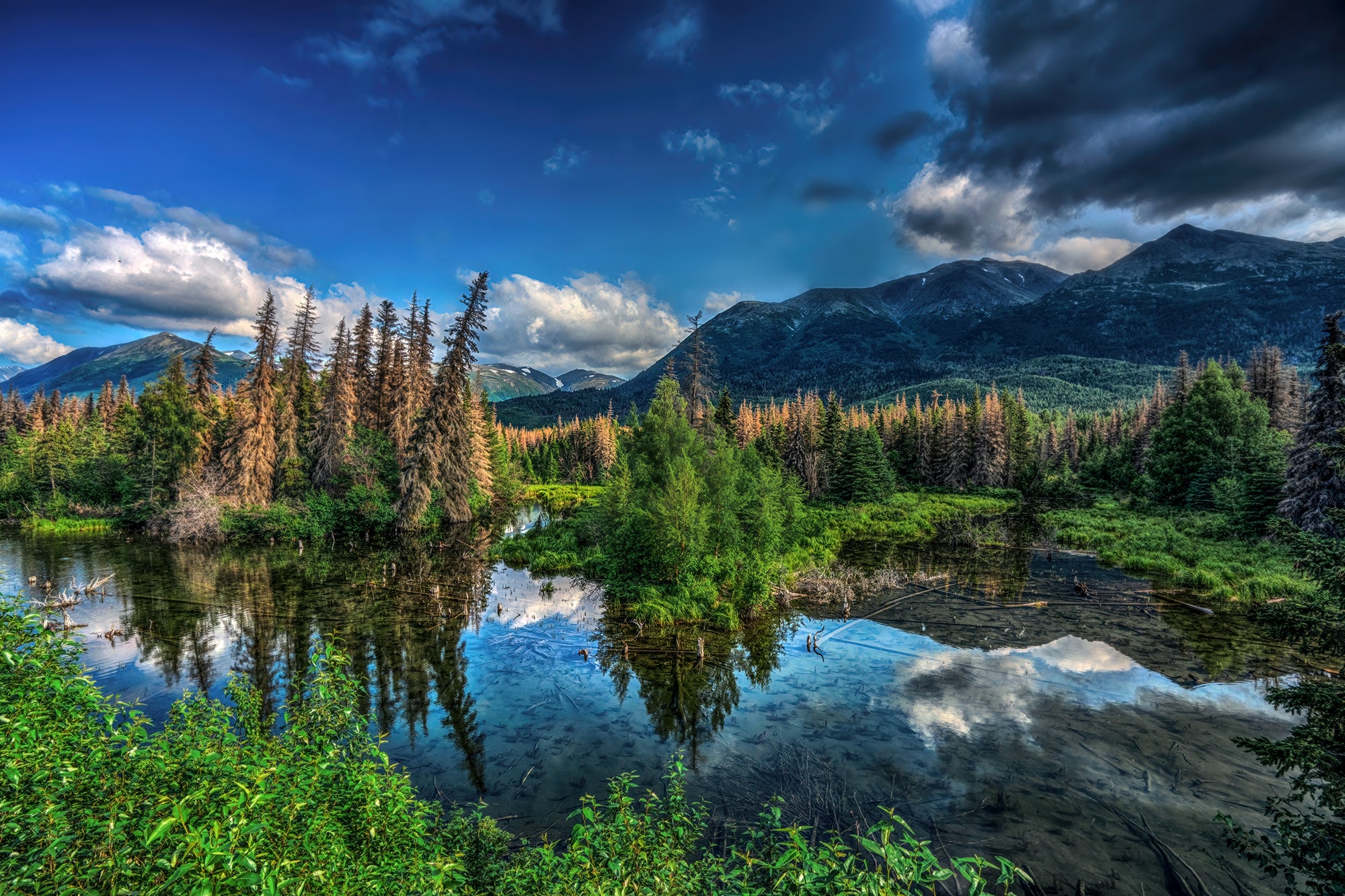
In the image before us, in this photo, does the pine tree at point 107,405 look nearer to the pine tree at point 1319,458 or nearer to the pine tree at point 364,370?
the pine tree at point 364,370

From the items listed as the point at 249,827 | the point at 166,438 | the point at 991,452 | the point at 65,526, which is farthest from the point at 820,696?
the point at 991,452

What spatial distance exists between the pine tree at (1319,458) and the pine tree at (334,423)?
6452 cm

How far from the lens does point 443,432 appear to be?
4472 cm

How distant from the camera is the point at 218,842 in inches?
141

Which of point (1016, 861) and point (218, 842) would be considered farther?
point (1016, 861)

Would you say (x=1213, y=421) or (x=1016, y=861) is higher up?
(x=1213, y=421)

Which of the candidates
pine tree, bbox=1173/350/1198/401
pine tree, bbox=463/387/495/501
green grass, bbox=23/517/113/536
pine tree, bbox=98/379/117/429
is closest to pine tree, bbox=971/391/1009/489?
pine tree, bbox=1173/350/1198/401

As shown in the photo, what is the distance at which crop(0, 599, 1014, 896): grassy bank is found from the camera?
3715mm

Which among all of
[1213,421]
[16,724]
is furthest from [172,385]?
[1213,421]

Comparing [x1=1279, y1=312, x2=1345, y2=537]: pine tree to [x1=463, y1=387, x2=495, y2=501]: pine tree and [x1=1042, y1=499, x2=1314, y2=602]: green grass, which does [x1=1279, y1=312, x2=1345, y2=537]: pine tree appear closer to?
[x1=1042, y1=499, x2=1314, y2=602]: green grass

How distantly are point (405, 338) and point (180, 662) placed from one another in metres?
39.7

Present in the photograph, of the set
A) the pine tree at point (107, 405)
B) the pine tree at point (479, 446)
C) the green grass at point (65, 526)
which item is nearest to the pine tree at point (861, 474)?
the pine tree at point (479, 446)

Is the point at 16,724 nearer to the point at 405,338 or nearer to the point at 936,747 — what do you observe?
the point at 936,747

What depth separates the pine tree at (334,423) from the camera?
44.7m
